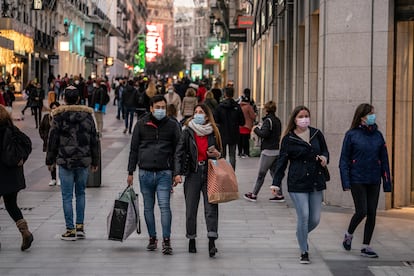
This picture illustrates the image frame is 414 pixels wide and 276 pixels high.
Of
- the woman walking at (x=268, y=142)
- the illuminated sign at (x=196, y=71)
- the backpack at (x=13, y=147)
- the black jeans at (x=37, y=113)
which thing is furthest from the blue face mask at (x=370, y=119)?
the illuminated sign at (x=196, y=71)

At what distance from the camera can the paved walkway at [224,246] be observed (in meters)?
9.05

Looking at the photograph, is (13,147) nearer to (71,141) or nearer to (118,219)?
(71,141)

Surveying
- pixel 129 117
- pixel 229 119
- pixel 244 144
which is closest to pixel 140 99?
pixel 129 117

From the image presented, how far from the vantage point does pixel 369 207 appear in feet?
32.2

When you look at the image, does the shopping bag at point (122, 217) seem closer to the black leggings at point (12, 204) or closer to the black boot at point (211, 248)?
the black boot at point (211, 248)

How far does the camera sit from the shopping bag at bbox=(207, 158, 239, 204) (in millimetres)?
9578

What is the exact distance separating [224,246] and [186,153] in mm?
1322

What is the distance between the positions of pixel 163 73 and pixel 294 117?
464ft

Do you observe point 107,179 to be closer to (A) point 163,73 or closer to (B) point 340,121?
(B) point 340,121

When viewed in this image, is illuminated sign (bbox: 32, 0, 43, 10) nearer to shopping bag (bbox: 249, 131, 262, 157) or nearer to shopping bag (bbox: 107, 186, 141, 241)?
shopping bag (bbox: 249, 131, 262, 157)

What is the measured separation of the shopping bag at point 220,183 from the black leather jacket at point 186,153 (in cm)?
19

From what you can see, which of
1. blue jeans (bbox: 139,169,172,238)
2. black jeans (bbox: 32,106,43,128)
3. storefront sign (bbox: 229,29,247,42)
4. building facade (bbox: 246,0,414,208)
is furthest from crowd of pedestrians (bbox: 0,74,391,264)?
storefront sign (bbox: 229,29,247,42)

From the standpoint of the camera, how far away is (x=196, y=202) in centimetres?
980

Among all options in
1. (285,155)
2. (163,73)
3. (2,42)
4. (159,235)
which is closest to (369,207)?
(285,155)
